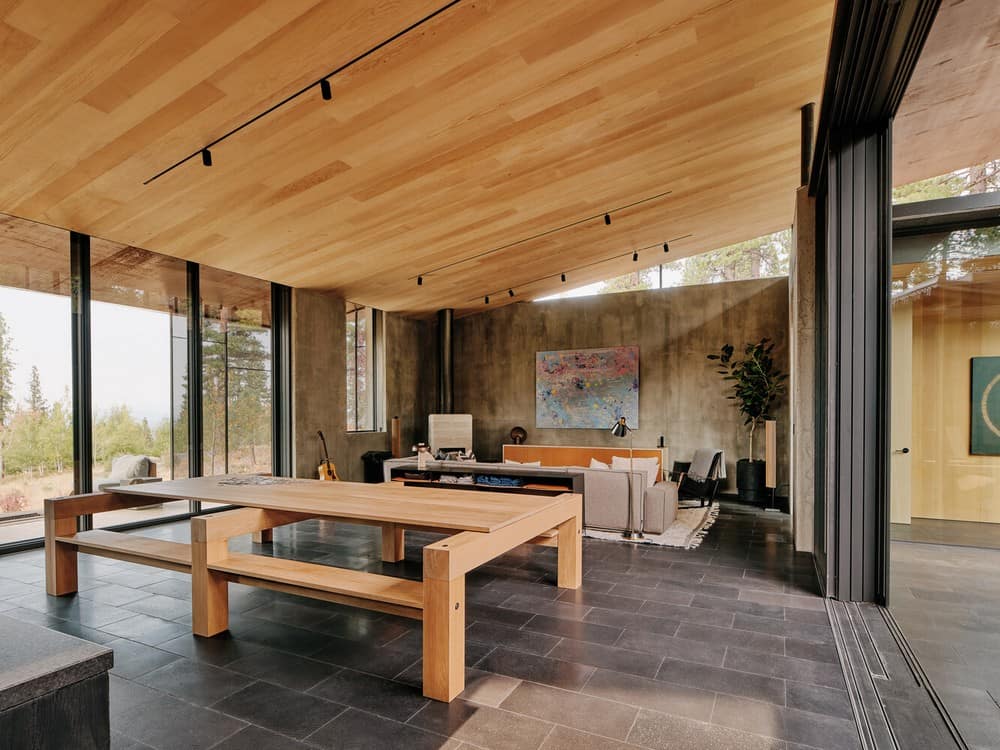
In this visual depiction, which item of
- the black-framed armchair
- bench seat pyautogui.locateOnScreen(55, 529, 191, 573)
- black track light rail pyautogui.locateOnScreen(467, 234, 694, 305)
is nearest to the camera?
bench seat pyautogui.locateOnScreen(55, 529, 191, 573)

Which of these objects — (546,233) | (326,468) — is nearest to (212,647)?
(326,468)

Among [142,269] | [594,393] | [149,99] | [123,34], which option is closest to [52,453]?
[142,269]

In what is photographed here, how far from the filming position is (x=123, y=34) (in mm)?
2867

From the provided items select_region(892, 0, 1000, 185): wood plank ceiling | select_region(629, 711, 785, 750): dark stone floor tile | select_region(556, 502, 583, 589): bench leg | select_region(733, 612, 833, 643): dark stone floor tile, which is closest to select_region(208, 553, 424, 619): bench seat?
select_region(629, 711, 785, 750): dark stone floor tile

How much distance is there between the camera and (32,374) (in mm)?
5023

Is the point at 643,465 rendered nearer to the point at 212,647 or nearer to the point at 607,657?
the point at 607,657

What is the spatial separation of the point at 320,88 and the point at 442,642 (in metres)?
3.19

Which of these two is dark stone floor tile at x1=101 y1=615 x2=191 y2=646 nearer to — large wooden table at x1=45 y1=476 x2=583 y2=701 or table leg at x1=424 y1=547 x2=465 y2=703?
large wooden table at x1=45 y1=476 x2=583 y2=701

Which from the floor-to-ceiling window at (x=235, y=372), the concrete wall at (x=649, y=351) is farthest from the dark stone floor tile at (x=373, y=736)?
the concrete wall at (x=649, y=351)

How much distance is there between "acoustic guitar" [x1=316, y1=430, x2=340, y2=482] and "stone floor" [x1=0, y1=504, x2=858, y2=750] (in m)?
3.10

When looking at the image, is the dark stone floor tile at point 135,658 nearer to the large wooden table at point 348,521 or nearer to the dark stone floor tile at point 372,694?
the large wooden table at point 348,521

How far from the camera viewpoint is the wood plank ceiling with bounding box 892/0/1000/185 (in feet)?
7.15

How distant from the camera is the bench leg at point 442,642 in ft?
7.66

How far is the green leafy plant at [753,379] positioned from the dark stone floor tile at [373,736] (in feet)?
22.1
